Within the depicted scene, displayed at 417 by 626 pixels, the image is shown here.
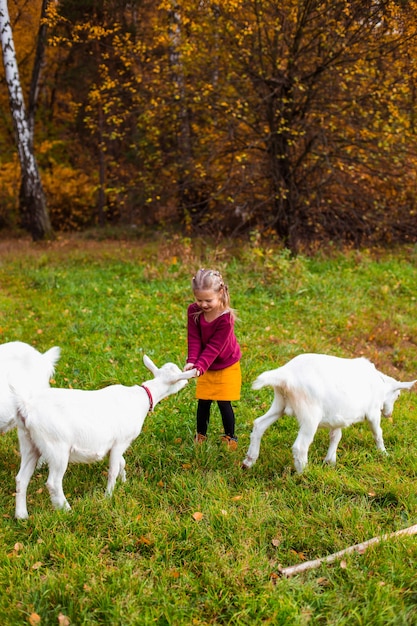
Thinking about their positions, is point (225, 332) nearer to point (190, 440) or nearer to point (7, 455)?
point (190, 440)

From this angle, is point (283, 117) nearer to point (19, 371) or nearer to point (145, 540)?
point (19, 371)

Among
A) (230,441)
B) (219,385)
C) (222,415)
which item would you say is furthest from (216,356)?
(230,441)

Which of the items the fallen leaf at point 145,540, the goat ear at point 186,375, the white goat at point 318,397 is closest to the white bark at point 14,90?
the goat ear at point 186,375

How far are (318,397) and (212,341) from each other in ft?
3.52

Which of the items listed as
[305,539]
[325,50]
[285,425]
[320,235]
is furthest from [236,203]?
[305,539]

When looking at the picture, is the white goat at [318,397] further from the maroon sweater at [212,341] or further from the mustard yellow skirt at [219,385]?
the maroon sweater at [212,341]

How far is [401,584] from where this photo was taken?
3205mm

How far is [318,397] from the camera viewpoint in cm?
426

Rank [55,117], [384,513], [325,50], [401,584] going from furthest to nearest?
[55,117] < [325,50] < [384,513] < [401,584]

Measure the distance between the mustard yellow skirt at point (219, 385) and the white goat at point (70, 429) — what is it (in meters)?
0.90

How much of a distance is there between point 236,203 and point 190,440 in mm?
8769

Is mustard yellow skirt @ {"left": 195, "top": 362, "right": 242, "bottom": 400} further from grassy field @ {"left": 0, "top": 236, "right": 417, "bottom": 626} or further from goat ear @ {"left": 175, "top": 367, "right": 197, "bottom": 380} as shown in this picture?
goat ear @ {"left": 175, "top": 367, "right": 197, "bottom": 380}

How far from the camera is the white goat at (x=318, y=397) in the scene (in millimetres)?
4277

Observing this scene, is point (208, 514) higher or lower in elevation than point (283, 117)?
lower
